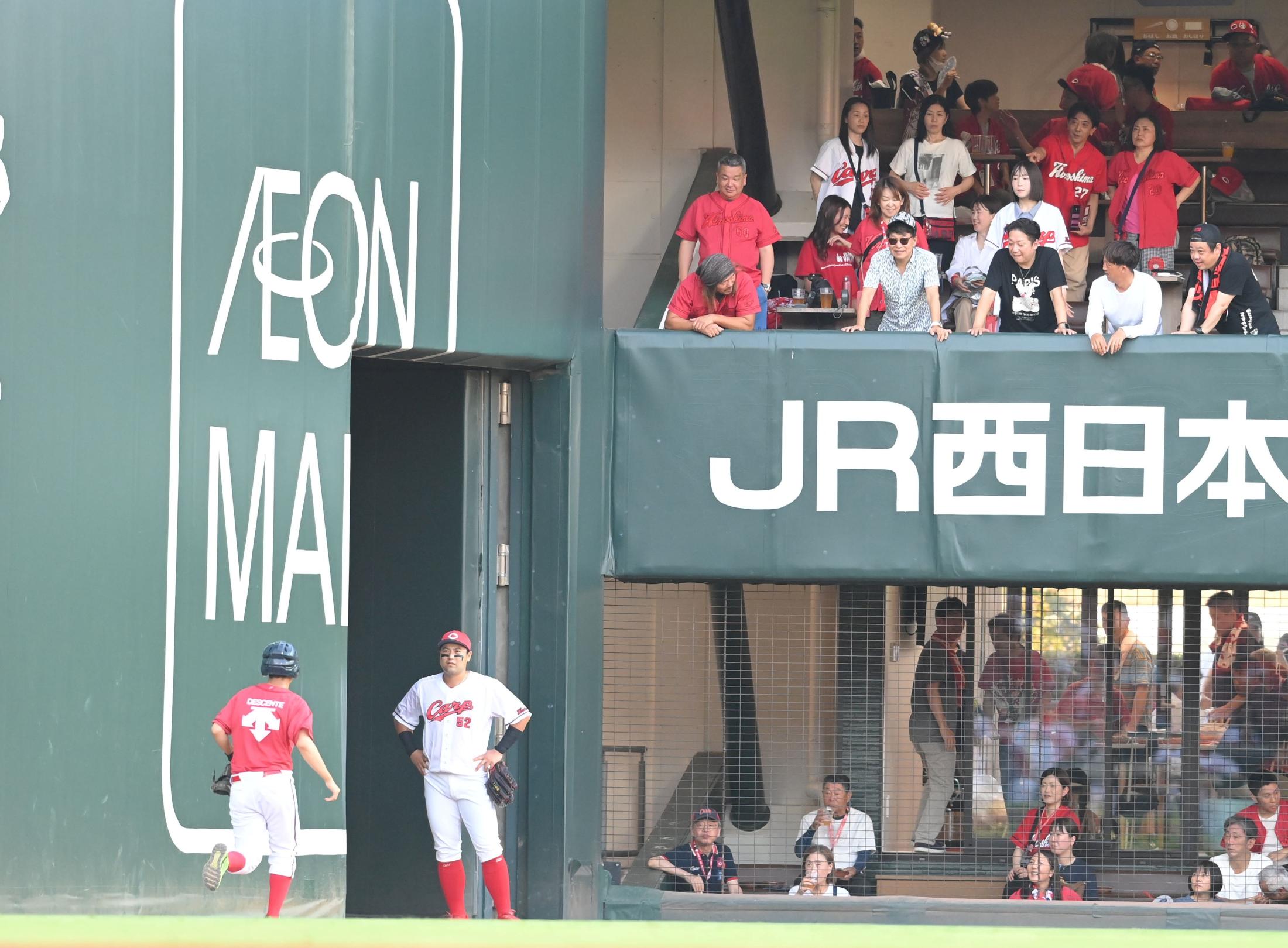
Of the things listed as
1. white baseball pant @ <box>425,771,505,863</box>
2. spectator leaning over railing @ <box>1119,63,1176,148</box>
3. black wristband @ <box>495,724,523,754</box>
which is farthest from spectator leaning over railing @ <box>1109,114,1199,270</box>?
white baseball pant @ <box>425,771,505,863</box>

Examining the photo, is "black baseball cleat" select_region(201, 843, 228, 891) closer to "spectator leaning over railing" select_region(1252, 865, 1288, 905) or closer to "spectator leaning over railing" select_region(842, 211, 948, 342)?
"spectator leaning over railing" select_region(842, 211, 948, 342)

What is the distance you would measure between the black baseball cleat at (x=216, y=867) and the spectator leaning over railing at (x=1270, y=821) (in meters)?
6.29

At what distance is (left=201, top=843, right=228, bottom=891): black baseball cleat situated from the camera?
809 centimetres

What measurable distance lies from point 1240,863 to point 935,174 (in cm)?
540

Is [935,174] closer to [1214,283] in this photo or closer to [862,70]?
[1214,283]

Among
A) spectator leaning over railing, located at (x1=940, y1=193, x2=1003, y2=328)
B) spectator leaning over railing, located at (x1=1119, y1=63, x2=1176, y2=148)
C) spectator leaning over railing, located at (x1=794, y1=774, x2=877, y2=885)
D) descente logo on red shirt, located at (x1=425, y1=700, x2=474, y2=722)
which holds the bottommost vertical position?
spectator leaning over railing, located at (x1=794, y1=774, x2=877, y2=885)

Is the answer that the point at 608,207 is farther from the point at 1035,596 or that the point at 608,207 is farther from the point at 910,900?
the point at 910,900

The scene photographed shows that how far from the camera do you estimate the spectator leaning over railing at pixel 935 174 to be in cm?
1283

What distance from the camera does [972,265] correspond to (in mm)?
11844

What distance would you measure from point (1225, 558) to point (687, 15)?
21.8ft

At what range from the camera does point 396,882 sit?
34.0 feet

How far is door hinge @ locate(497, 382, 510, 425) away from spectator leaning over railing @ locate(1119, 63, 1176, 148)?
6.17m

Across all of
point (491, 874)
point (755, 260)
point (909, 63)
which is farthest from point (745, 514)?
point (909, 63)

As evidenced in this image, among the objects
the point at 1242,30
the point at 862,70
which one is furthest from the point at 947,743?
the point at 1242,30
